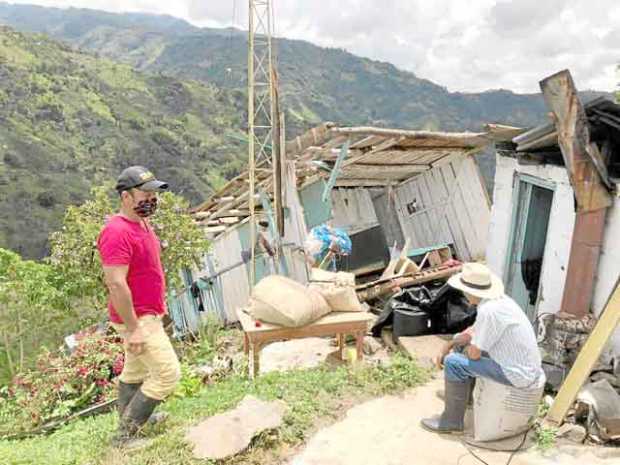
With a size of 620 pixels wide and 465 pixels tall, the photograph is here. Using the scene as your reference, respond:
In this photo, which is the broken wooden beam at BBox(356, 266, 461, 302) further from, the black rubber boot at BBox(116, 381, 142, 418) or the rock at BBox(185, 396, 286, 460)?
the black rubber boot at BBox(116, 381, 142, 418)

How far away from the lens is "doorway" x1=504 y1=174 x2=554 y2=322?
7355 mm

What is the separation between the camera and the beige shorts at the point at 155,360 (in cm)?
405

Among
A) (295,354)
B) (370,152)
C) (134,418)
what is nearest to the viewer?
(134,418)

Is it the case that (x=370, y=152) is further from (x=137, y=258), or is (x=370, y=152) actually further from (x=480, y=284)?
(x=137, y=258)

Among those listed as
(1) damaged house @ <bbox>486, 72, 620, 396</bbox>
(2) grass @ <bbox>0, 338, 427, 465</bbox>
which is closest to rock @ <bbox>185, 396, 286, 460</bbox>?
(2) grass @ <bbox>0, 338, 427, 465</bbox>

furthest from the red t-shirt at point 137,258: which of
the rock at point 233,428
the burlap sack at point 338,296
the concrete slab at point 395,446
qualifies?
the burlap sack at point 338,296

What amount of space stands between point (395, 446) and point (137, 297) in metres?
2.47

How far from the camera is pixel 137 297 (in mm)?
4027

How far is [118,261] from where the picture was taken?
3736 millimetres

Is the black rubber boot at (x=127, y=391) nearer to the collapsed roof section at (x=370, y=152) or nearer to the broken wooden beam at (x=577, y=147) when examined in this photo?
the broken wooden beam at (x=577, y=147)

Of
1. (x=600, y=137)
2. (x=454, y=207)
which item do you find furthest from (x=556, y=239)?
(x=454, y=207)

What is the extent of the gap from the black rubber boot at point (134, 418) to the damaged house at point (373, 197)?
5.10 meters

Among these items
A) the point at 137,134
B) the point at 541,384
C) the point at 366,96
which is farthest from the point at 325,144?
the point at 366,96

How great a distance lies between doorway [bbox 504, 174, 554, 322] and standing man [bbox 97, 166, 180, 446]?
523cm
